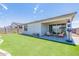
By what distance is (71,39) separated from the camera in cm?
475

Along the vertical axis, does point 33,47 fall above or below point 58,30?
below

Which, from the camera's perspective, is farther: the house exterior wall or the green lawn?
the house exterior wall

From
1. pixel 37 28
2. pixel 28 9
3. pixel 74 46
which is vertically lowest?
pixel 74 46

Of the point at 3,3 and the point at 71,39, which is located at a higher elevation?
the point at 3,3

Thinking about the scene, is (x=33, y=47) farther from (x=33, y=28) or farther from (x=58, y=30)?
(x=58, y=30)

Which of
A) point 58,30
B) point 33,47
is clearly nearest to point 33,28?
point 33,47

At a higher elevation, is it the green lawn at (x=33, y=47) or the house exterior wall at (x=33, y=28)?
the house exterior wall at (x=33, y=28)

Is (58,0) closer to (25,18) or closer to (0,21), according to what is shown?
(25,18)

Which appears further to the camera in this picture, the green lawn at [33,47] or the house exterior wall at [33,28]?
the house exterior wall at [33,28]

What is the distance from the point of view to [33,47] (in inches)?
187

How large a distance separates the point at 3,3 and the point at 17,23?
467 millimetres

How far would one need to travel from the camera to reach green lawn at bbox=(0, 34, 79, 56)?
185 inches

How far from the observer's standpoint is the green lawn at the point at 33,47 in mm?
4711

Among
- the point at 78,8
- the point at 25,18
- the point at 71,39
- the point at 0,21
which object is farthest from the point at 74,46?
the point at 0,21
